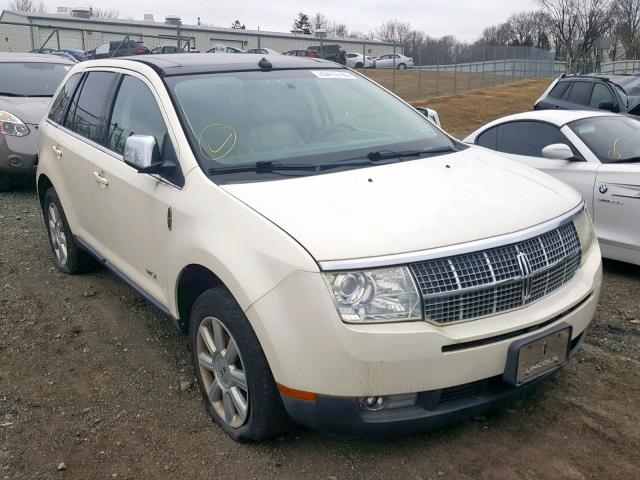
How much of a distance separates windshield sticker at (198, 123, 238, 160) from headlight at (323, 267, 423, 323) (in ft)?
3.92

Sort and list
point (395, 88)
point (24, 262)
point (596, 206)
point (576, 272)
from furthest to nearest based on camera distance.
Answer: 1. point (395, 88)
2. point (24, 262)
3. point (596, 206)
4. point (576, 272)

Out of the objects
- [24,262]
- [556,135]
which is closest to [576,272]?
[556,135]

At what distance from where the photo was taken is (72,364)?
405cm

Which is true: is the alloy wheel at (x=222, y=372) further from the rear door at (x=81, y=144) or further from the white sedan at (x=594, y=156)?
the white sedan at (x=594, y=156)

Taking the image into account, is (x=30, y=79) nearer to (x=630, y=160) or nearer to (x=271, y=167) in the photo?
(x=271, y=167)

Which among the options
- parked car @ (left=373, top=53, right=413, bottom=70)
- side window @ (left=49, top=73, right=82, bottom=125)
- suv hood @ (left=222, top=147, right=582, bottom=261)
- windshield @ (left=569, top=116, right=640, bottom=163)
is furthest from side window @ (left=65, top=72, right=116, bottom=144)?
parked car @ (left=373, top=53, right=413, bottom=70)

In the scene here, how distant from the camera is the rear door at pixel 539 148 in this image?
567 centimetres

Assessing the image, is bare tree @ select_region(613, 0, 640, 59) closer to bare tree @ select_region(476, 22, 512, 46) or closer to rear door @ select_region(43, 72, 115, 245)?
bare tree @ select_region(476, 22, 512, 46)

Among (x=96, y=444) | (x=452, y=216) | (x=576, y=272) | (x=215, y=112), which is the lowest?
(x=96, y=444)

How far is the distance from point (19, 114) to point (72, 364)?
219 inches

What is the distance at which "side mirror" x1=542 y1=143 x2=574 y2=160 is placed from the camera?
18.9 feet

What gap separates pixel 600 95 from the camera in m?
11.7

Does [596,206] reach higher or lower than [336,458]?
higher

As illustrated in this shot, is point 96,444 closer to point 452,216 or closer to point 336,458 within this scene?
point 336,458
